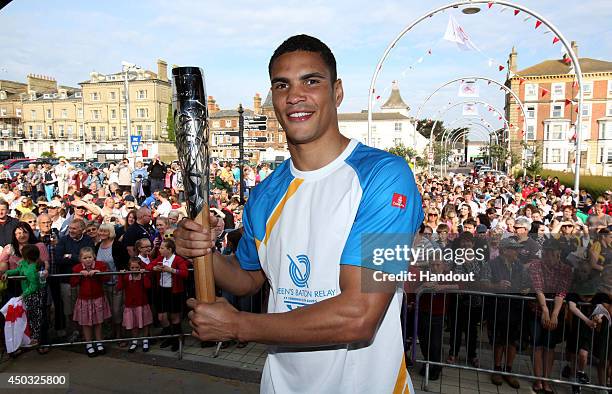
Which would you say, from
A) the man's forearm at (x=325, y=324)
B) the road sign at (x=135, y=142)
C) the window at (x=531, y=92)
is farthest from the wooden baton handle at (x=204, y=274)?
the window at (x=531, y=92)

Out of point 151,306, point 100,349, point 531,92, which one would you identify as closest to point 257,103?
point 531,92

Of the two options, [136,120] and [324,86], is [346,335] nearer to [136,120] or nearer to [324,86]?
[324,86]

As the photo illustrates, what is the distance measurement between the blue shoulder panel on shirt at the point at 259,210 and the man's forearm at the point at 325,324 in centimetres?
50

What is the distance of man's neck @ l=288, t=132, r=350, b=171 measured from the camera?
Answer: 174 cm

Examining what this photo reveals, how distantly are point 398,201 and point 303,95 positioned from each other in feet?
1.67

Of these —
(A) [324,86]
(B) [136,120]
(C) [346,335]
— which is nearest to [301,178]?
(A) [324,86]

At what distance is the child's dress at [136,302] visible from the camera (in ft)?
21.1

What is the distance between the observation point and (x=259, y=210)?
1.89 metres

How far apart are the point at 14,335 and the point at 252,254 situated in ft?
17.7

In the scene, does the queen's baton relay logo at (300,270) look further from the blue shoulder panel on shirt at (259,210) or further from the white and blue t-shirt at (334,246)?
the blue shoulder panel on shirt at (259,210)

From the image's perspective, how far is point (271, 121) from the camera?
8531 centimetres

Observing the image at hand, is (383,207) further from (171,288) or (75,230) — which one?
(75,230)

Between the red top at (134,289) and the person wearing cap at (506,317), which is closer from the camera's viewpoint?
the person wearing cap at (506,317)

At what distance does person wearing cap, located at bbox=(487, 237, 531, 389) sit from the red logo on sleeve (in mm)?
4603
